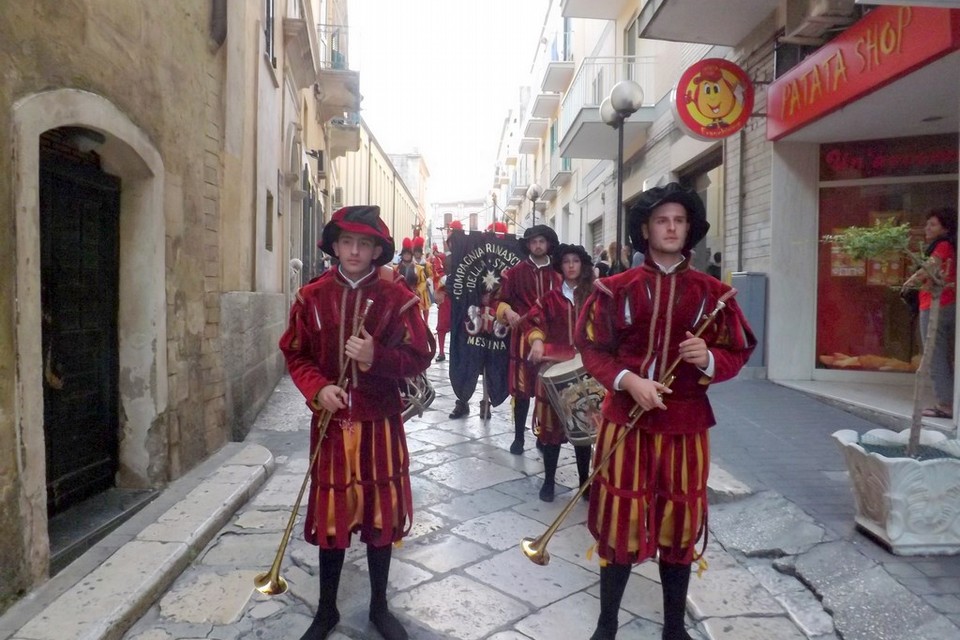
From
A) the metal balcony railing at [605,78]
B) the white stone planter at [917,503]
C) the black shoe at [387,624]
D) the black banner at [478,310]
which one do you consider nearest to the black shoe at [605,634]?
the black shoe at [387,624]

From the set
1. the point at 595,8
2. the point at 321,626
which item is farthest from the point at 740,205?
the point at 595,8

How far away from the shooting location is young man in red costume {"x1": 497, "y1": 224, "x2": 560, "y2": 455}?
17.3 feet

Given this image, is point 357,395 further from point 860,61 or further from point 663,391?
point 860,61

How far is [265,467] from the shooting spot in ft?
17.9

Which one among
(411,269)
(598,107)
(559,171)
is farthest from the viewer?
(559,171)

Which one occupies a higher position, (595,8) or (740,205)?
(595,8)

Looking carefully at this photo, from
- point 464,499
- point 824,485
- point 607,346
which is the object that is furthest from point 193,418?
point 824,485

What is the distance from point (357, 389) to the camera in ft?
9.60

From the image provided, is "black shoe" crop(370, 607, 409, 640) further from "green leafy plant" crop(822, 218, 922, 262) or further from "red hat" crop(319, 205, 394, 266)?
"green leafy plant" crop(822, 218, 922, 262)

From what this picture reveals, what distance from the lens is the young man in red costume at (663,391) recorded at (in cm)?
266

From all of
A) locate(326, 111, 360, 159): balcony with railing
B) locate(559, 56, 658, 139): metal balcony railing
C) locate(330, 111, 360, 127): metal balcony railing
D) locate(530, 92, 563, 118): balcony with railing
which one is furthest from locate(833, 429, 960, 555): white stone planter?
locate(530, 92, 563, 118): balcony with railing

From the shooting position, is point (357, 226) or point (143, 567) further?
point (143, 567)

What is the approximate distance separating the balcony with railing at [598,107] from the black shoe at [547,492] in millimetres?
9933

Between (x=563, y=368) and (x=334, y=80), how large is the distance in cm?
1322
